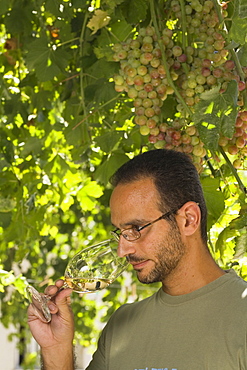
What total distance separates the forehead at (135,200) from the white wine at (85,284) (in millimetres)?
131

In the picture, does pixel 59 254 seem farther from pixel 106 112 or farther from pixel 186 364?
pixel 186 364

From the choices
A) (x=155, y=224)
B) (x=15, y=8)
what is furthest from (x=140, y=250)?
(x=15, y=8)

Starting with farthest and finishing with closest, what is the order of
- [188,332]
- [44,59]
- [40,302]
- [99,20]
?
[44,59] → [99,20] → [40,302] → [188,332]

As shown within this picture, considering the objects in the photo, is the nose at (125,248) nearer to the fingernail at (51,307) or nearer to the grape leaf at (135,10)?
the fingernail at (51,307)

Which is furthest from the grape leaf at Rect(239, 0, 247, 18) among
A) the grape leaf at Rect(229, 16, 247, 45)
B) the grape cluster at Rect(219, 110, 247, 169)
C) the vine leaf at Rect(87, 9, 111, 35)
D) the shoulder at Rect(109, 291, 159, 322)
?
the vine leaf at Rect(87, 9, 111, 35)

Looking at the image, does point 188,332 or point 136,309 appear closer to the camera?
point 188,332

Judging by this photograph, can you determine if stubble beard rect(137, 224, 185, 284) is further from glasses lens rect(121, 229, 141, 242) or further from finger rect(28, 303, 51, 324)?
finger rect(28, 303, 51, 324)

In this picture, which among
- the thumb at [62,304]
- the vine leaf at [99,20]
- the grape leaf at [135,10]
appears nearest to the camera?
the thumb at [62,304]

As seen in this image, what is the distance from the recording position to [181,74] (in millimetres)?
1637

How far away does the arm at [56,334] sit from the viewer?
5.16 ft

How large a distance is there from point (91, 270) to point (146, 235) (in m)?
0.16

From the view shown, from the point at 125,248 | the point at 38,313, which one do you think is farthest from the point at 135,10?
the point at 38,313

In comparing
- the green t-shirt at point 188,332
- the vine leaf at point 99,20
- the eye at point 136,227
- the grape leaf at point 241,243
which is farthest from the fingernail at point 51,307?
the vine leaf at point 99,20

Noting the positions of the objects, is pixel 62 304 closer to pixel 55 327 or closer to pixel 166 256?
pixel 55 327
